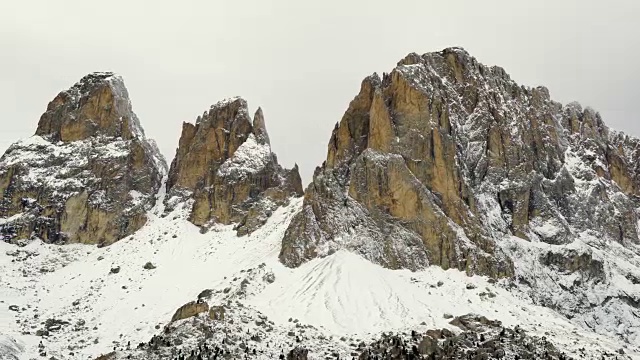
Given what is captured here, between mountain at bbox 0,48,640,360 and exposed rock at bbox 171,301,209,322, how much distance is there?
369mm

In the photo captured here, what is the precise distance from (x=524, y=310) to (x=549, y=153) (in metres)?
39.6

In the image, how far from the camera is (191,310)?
9112cm

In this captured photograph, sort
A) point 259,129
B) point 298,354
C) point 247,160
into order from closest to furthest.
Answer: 1. point 298,354
2. point 247,160
3. point 259,129

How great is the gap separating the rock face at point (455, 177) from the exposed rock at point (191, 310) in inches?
801

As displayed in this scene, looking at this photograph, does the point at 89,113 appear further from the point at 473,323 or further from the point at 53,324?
the point at 473,323

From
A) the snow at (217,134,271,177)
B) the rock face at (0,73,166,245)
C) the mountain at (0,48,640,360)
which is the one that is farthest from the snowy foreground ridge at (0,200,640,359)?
the snow at (217,134,271,177)

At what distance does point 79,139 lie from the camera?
144 m

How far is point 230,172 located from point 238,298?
41.6 metres

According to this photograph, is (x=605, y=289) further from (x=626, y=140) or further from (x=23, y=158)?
(x=23, y=158)

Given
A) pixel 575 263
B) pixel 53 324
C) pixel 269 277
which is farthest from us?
pixel 575 263

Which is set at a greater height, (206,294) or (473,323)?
(473,323)

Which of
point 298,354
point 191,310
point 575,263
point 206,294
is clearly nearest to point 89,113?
point 206,294

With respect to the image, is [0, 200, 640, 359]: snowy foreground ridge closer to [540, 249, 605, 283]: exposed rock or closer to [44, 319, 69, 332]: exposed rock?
[44, 319, 69, 332]: exposed rock

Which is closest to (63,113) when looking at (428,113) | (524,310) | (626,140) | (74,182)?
(74,182)
